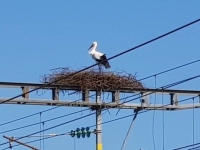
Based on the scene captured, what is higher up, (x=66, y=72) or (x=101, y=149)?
(x=66, y=72)

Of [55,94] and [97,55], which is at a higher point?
[97,55]

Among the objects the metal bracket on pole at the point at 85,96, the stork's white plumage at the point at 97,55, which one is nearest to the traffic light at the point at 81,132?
the metal bracket on pole at the point at 85,96

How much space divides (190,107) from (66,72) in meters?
3.60

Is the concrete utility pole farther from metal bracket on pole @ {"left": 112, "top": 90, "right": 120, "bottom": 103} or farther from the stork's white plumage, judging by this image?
the stork's white plumage

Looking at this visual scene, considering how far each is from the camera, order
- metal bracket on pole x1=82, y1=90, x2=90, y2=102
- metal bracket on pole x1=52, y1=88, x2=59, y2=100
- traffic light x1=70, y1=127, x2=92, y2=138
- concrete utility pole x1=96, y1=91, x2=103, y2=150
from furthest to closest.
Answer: traffic light x1=70, y1=127, x2=92, y2=138, concrete utility pole x1=96, y1=91, x2=103, y2=150, metal bracket on pole x1=82, y1=90, x2=90, y2=102, metal bracket on pole x1=52, y1=88, x2=59, y2=100

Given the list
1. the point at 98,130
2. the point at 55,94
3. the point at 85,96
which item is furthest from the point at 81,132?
the point at 55,94

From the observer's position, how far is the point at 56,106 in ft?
90.0

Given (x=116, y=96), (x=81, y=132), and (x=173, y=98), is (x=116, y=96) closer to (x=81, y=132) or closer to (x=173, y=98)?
(x=173, y=98)

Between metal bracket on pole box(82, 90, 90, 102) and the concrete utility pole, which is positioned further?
the concrete utility pole

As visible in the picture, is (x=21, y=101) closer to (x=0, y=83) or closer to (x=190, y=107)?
(x=0, y=83)

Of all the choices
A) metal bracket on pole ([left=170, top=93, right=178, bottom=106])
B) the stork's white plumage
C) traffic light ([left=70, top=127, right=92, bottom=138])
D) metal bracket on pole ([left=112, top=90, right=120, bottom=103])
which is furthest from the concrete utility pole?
metal bracket on pole ([left=170, top=93, right=178, bottom=106])

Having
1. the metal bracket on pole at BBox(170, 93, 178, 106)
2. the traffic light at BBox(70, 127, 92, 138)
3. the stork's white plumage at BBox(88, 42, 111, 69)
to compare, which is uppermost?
the stork's white plumage at BBox(88, 42, 111, 69)

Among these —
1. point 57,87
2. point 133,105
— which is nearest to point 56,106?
point 57,87

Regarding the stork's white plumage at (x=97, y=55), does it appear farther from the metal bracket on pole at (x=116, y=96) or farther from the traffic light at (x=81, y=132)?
the traffic light at (x=81, y=132)
